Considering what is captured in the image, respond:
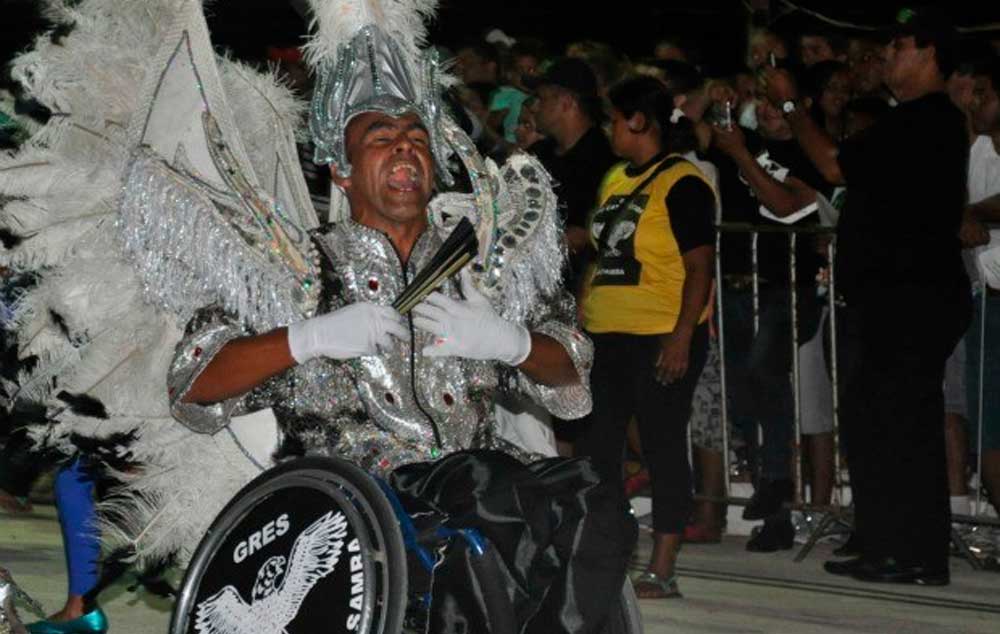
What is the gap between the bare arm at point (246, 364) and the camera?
413cm

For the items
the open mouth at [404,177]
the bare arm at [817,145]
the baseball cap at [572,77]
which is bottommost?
the open mouth at [404,177]

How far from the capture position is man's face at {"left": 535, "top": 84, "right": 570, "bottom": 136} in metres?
7.55

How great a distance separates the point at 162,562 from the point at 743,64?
781 cm

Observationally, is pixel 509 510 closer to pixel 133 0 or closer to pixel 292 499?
pixel 292 499

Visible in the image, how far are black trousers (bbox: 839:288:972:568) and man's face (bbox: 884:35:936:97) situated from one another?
748 millimetres

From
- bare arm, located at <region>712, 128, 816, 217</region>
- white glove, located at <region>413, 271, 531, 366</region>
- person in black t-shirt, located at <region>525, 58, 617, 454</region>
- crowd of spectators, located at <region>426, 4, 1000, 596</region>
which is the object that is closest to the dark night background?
crowd of spectators, located at <region>426, 4, 1000, 596</region>

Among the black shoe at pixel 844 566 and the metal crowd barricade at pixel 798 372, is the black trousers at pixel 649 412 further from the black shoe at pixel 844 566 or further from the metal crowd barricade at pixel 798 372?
the metal crowd barricade at pixel 798 372

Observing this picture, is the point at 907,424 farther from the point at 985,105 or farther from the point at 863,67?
the point at 863,67

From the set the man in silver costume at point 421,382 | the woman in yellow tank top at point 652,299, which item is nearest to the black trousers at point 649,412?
the woman in yellow tank top at point 652,299

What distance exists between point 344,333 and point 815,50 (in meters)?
5.82

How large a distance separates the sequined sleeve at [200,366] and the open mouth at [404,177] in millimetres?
465

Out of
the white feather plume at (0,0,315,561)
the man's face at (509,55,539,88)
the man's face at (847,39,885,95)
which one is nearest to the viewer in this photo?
the white feather plume at (0,0,315,561)

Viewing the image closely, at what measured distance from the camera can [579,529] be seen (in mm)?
3898

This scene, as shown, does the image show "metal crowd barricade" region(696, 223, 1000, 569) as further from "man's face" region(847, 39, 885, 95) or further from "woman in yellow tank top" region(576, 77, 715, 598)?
"woman in yellow tank top" region(576, 77, 715, 598)
